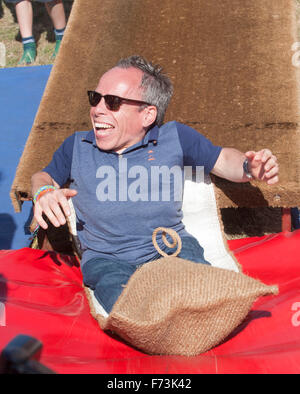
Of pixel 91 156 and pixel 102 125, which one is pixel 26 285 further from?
pixel 102 125

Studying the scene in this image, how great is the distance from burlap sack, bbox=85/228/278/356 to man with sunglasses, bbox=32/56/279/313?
0.35m

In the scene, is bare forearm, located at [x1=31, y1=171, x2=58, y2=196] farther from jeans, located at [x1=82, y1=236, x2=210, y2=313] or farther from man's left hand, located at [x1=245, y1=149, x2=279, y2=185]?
man's left hand, located at [x1=245, y1=149, x2=279, y2=185]

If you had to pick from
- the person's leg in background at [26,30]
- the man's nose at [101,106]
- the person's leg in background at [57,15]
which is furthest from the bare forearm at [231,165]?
the person's leg in background at [26,30]

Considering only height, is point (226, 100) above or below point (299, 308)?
above

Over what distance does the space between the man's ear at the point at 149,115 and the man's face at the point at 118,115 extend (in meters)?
0.03

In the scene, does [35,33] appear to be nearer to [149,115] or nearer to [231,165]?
[149,115]

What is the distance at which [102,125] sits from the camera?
2072 millimetres

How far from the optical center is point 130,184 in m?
2.04

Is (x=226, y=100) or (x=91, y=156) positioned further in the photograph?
(x=226, y=100)

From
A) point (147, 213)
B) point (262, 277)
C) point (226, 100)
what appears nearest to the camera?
point (147, 213)
